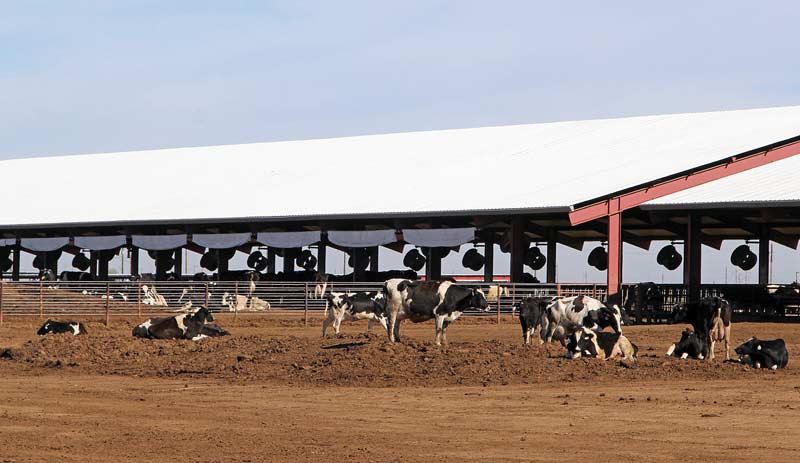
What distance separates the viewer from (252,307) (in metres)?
40.7

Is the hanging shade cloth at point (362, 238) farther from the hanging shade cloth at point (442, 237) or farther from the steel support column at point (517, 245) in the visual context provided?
the steel support column at point (517, 245)

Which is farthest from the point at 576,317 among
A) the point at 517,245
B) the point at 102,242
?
the point at 102,242

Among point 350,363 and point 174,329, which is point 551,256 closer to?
point 174,329

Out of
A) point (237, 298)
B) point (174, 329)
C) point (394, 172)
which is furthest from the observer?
point (394, 172)

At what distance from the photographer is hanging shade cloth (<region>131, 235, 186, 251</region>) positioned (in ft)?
163

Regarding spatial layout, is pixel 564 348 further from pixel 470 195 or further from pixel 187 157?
pixel 187 157

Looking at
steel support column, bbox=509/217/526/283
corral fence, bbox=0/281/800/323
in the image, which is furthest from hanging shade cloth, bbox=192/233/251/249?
steel support column, bbox=509/217/526/283

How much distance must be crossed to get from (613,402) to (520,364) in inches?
158

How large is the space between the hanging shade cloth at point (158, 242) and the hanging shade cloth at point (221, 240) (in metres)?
0.63

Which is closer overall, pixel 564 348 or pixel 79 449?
pixel 79 449

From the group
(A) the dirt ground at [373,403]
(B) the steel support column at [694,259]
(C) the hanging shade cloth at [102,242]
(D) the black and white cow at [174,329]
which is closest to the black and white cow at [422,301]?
(A) the dirt ground at [373,403]

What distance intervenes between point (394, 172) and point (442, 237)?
21.4 feet

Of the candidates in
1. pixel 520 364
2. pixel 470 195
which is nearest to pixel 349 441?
pixel 520 364

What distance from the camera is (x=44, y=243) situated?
2098 inches
